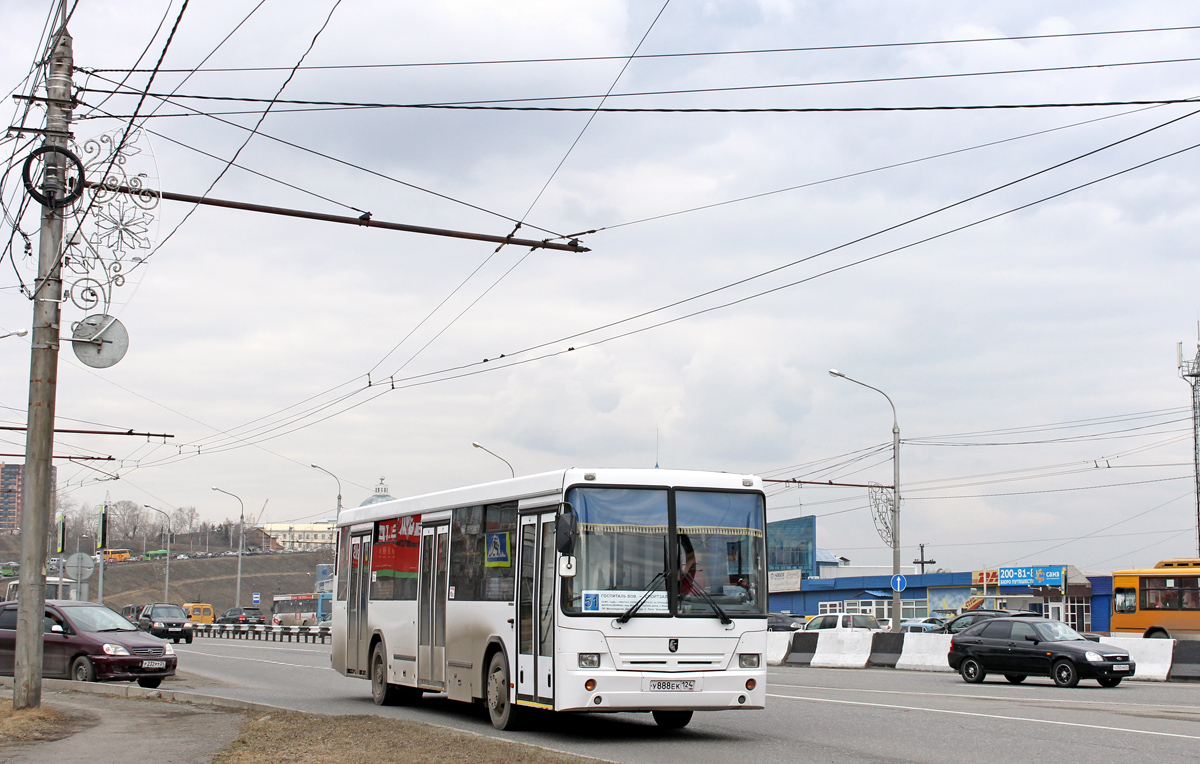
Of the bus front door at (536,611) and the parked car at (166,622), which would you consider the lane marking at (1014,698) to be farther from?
the parked car at (166,622)

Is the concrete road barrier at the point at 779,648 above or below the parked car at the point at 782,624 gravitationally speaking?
above

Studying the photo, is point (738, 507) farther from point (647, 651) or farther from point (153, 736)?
point (153, 736)

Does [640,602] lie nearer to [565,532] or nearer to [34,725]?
[565,532]

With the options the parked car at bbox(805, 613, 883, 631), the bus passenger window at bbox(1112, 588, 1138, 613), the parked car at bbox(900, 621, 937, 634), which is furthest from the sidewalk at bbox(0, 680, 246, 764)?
the parked car at bbox(900, 621, 937, 634)

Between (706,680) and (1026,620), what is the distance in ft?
45.6

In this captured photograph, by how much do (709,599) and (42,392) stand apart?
25.7 feet

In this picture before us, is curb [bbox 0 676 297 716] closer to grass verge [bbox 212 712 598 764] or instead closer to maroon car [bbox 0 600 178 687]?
maroon car [bbox 0 600 178 687]

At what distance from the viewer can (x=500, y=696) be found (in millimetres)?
13641

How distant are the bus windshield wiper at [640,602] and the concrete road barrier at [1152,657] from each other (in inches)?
659

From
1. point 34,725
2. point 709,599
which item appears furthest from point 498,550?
point 34,725

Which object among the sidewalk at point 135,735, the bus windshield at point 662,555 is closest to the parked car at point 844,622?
the bus windshield at point 662,555

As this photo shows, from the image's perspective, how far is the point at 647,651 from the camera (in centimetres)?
1228

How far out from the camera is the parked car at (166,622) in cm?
4253

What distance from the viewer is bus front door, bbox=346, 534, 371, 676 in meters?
18.4
